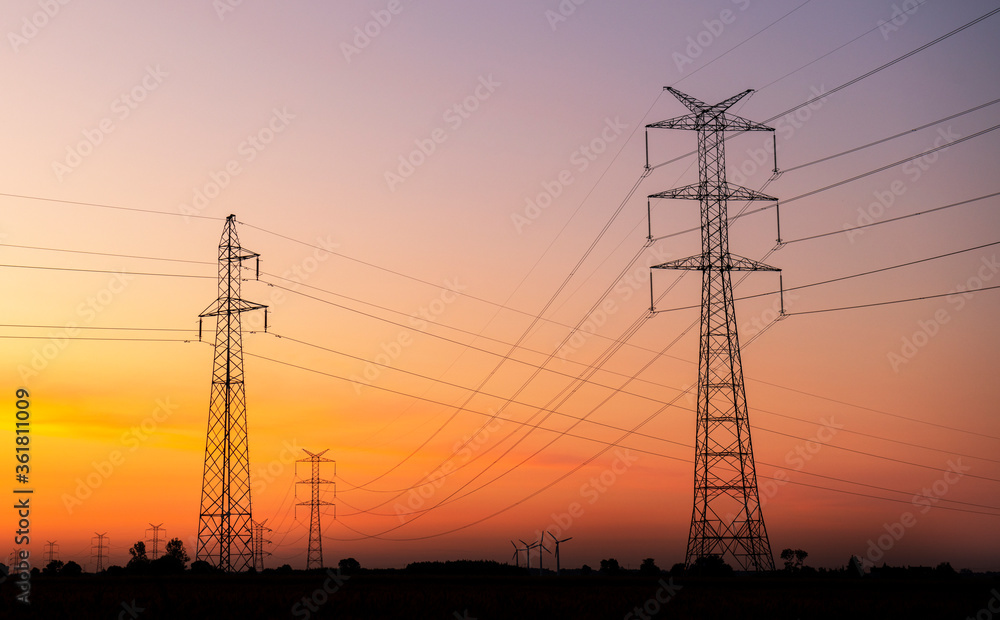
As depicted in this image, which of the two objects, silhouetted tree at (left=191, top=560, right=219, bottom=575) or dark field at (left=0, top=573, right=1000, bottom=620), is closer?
dark field at (left=0, top=573, right=1000, bottom=620)

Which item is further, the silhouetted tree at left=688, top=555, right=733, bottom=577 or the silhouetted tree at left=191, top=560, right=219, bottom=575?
the silhouetted tree at left=191, top=560, right=219, bottom=575

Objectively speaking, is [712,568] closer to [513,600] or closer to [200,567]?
[513,600]

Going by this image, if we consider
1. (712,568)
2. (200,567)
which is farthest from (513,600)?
(200,567)

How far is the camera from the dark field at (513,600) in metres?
49.0

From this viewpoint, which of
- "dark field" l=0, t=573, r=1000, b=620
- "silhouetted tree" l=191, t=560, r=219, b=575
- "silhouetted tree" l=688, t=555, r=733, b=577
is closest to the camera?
"dark field" l=0, t=573, r=1000, b=620

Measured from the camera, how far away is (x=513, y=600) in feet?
188

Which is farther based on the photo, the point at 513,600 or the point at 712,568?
the point at 712,568

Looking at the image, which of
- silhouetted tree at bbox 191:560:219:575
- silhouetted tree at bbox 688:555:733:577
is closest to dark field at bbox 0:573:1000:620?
silhouetted tree at bbox 688:555:733:577

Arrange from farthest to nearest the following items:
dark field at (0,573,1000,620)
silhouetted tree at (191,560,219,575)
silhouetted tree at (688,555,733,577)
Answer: silhouetted tree at (191,560,219,575) < silhouetted tree at (688,555,733,577) < dark field at (0,573,1000,620)

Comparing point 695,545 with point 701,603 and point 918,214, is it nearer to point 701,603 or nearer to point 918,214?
point 701,603

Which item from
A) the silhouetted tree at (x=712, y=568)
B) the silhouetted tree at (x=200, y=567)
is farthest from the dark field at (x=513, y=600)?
the silhouetted tree at (x=200, y=567)

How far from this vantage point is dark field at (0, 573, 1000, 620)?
1929 inches

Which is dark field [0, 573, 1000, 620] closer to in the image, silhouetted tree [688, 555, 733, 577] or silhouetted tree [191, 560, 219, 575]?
silhouetted tree [688, 555, 733, 577]

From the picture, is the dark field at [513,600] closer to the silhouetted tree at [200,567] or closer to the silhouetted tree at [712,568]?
the silhouetted tree at [712,568]
